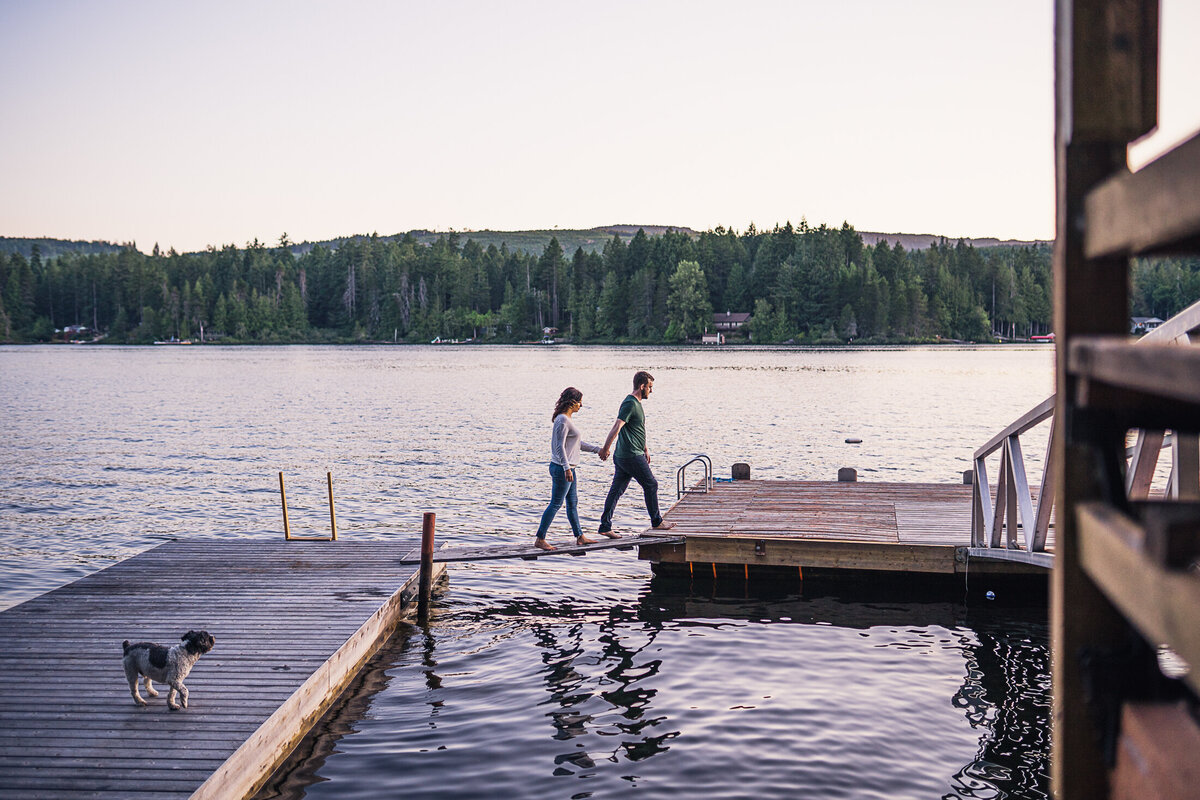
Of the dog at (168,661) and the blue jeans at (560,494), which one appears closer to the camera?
the dog at (168,661)

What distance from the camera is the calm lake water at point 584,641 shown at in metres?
7.73

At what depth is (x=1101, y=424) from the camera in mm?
1889

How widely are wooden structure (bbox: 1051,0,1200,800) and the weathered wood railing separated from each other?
0.39m

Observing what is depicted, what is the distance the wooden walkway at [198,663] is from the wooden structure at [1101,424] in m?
5.32

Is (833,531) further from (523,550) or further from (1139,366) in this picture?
(1139,366)

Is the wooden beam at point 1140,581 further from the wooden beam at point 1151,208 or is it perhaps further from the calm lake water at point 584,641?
the calm lake water at point 584,641

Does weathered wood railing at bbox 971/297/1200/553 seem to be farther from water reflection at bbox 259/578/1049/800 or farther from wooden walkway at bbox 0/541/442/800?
wooden walkway at bbox 0/541/442/800

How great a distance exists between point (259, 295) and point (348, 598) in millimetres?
182913

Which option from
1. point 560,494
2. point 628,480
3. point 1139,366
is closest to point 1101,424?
point 1139,366

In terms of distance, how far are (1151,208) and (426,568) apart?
10795 millimetres

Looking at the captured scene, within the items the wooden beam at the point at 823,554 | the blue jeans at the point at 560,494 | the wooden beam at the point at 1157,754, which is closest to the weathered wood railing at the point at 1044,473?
the wooden beam at the point at 823,554

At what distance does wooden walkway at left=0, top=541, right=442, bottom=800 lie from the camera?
616 cm

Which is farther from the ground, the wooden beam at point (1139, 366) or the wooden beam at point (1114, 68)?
the wooden beam at point (1114, 68)

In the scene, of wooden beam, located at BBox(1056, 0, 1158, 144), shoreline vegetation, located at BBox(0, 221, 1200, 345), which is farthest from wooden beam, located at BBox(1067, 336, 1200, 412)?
shoreline vegetation, located at BBox(0, 221, 1200, 345)
